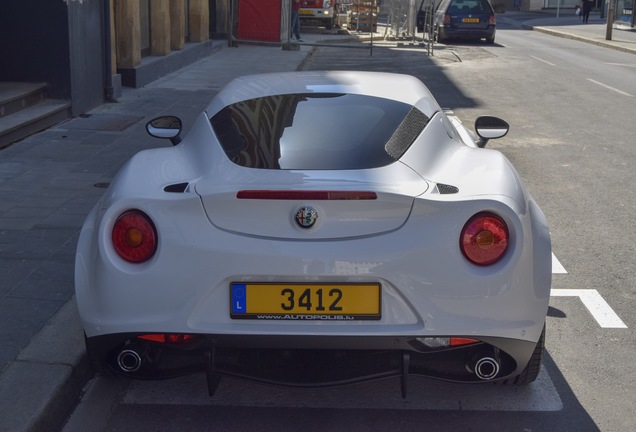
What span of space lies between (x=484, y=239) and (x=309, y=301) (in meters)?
0.73

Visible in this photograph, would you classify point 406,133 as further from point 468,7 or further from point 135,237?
point 468,7

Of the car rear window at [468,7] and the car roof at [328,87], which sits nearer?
the car roof at [328,87]

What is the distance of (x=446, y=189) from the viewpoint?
3.95 m

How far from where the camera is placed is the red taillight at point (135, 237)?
12.7 feet

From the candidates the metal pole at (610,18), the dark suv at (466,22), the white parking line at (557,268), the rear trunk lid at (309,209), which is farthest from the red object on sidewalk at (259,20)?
the rear trunk lid at (309,209)

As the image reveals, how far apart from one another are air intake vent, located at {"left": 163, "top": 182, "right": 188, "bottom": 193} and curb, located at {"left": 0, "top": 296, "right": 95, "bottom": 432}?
994 mm

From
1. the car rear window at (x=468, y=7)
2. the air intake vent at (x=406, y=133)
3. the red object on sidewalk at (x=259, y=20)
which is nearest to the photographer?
the air intake vent at (x=406, y=133)

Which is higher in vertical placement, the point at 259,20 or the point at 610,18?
the point at 259,20

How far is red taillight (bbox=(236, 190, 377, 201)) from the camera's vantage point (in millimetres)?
3791

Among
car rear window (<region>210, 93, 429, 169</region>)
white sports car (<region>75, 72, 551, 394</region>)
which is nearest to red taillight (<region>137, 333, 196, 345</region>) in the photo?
white sports car (<region>75, 72, 551, 394</region>)

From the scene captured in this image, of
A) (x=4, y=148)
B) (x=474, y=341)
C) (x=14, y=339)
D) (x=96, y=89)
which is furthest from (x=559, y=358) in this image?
(x=96, y=89)

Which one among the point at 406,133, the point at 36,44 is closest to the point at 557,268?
the point at 406,133

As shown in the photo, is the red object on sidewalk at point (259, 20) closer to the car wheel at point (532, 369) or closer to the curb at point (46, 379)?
the curb at point (46, 379)

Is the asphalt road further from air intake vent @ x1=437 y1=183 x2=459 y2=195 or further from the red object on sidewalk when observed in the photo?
the red object on sidewalk
